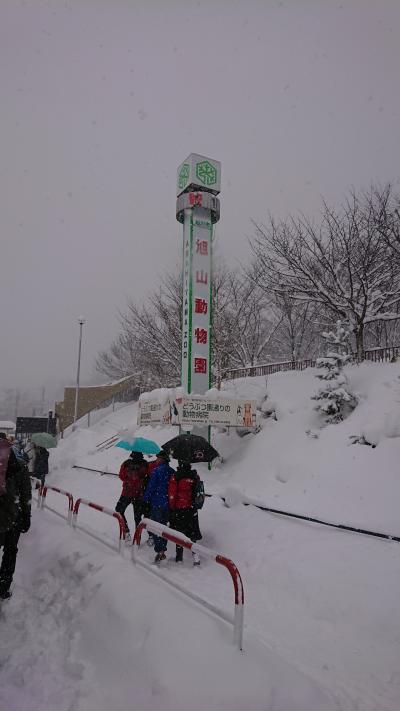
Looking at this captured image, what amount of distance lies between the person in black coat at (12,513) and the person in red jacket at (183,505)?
228 cm

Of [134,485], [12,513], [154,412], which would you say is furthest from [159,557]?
[154,412]

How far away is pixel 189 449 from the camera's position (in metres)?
7.27

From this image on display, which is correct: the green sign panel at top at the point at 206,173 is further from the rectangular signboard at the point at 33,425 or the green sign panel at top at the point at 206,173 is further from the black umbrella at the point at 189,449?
the rectangular signboard at the point at 33,425

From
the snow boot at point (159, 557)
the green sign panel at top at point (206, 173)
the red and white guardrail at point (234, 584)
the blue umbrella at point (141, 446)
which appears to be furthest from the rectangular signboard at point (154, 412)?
the red and white guardrail at point (234, 584)

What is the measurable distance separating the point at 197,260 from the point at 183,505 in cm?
1185

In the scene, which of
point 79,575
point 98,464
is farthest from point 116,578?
point 98,464

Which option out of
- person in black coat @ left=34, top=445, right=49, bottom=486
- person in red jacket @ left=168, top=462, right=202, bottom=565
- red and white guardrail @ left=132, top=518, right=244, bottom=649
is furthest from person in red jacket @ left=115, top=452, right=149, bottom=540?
person in black coat @ left=34, top=445, right=49, bottom=486

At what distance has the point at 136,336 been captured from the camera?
30438 millimetres

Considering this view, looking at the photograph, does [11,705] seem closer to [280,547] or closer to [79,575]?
[79,575]

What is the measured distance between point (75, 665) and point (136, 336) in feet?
88.9

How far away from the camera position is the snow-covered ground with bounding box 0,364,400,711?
3.26m

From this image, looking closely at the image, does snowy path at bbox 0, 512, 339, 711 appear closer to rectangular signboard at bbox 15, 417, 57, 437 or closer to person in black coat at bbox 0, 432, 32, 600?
person in black coat at bbox 0, 432, 32, 600

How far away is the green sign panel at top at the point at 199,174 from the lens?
17.4 meters

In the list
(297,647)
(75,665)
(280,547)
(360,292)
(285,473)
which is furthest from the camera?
(360,292)
